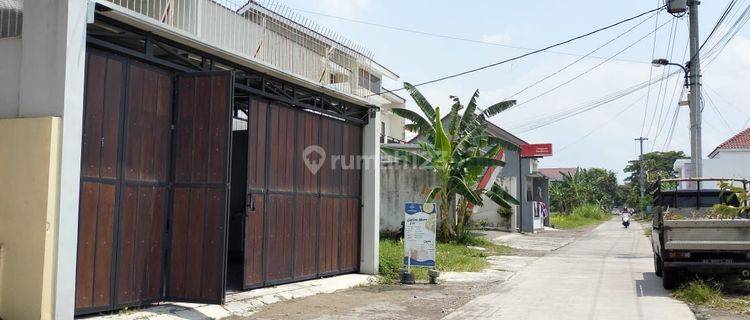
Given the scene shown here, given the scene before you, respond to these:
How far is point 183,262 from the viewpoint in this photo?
912 centimetres

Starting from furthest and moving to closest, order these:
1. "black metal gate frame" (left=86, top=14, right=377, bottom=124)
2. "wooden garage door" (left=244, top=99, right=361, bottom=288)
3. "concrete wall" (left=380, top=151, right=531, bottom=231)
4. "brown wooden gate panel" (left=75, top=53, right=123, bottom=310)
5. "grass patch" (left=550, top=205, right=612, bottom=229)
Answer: "grass patch" (left=550, top=205, right=612, bottom=229)
"concrete wall" (left=380, top=151, right=531, bottom=231)
"wooden garage door" (left=244, top=99, right=361, bottom=288)
"black metal gate frame" (left=86, top=14, right=377, bottom=124)
"brown wooden gate panel" (left=75, top=53, right=123, bottom=310)

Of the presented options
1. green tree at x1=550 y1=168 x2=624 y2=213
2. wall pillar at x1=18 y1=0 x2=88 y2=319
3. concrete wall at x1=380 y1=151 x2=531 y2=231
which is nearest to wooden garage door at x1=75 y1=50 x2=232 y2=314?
wall pillar at x1=18 y1=0 x2=88 y2=319

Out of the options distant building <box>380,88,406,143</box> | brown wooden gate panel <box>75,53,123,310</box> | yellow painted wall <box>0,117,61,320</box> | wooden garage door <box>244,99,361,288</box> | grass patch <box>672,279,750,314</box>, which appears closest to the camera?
yellow painted wall <box>0,117,61,320</box>

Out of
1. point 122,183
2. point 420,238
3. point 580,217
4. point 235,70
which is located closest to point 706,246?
point 420,238

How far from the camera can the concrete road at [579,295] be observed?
9.73 metres

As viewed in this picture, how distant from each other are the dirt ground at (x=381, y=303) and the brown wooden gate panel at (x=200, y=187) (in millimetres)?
996

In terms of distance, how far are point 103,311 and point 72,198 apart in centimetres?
171

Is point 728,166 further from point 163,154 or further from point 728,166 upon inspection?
point 163,154

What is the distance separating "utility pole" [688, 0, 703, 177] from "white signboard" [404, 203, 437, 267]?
10216 millimetres

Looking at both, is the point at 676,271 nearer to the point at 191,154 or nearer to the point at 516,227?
the point at 191,154

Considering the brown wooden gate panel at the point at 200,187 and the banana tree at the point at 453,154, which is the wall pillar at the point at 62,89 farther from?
the banana tree at the point at 453,154

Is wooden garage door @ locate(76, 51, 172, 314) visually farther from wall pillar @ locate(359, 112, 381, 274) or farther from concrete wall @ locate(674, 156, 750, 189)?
concrete wall @ locate(674, 156, 750, 189)

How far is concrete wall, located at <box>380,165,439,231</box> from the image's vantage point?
81.4 feet

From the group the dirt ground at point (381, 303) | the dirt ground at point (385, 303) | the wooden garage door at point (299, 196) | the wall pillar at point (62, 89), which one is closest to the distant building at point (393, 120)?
the wooden garage door at point (299, 196)
